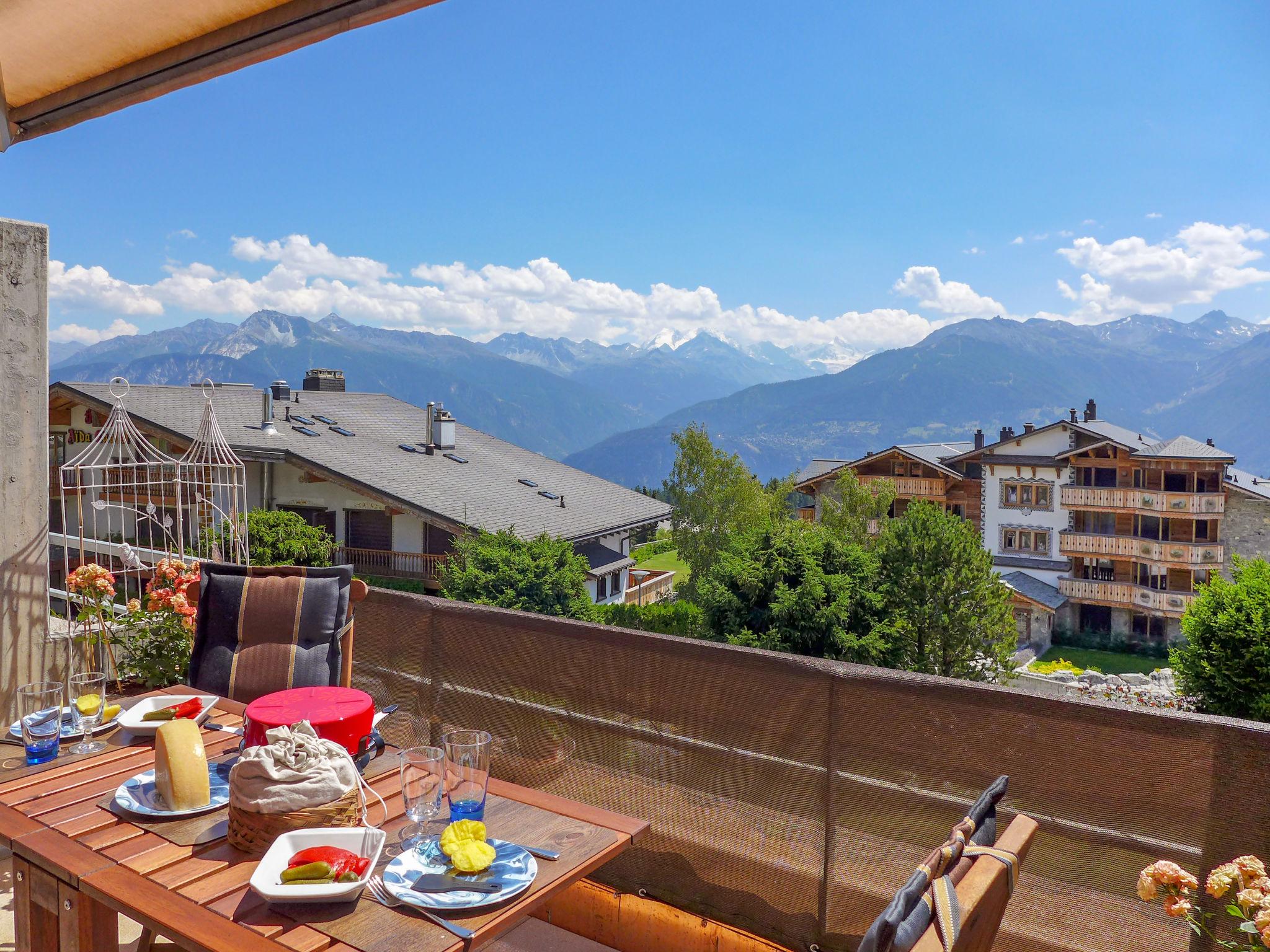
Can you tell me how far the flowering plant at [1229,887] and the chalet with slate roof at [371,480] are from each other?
16436 mm

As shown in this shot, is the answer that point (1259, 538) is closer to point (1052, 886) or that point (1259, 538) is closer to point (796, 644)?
point (796, 644)

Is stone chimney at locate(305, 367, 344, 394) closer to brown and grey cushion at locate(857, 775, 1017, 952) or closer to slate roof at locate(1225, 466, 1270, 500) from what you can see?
brown and grey cushion at locate(857, 775, 1017, 952)

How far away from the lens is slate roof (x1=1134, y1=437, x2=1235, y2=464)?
98.9ft

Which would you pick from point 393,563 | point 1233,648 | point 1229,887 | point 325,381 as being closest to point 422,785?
point 1229,887

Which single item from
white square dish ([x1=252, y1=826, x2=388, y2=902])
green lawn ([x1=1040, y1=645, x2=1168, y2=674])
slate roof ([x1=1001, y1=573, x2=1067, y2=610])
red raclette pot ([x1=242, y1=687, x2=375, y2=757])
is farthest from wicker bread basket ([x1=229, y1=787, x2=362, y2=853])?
slate roof ([x1=1001, y1=573, x2=1067, y2=610])

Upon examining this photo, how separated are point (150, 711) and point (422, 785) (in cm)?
120

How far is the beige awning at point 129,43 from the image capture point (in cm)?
245

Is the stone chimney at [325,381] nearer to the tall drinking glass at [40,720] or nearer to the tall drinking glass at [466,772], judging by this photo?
the tall drinking glass at [40,720]

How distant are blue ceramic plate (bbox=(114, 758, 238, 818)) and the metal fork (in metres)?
0.44

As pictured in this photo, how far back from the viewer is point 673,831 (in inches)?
97.4

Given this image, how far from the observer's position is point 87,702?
221 cm

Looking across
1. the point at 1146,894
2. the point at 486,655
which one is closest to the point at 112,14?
the point at 486,655

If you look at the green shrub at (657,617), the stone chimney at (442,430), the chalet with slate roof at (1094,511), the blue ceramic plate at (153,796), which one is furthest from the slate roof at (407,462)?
the blue ceramic plate at (153,796)

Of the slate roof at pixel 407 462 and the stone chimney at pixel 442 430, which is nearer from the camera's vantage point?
the slate roof at pixel 407 462
